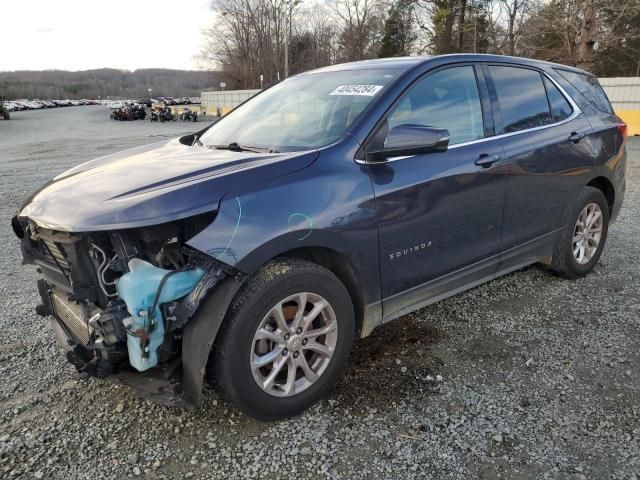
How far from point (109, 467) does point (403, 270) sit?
182cm

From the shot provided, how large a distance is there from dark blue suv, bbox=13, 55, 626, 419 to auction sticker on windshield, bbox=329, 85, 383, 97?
11mm

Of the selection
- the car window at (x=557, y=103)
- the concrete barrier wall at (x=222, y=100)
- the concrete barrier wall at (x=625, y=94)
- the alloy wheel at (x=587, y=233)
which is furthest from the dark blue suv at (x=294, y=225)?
the concrete barrier wall at (x=222, y=100)

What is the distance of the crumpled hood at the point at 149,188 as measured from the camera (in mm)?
2176

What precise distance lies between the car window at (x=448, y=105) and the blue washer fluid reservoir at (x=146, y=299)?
1.50m

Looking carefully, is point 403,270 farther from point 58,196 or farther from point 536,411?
point 58,196

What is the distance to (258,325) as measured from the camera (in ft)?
7.80

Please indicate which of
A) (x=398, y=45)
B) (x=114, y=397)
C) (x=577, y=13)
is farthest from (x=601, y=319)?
(x=398, y=45)

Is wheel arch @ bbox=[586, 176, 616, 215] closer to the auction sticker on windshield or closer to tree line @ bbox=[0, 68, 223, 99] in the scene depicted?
the auction sticker on windshield

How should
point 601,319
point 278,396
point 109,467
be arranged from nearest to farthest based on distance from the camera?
point 109,467 < point 278,396 < point 601,319

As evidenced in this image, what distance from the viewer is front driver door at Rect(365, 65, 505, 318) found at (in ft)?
9.21

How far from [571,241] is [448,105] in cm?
180

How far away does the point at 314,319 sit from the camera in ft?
8.65

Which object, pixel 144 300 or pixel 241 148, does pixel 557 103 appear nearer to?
pixel 241 148

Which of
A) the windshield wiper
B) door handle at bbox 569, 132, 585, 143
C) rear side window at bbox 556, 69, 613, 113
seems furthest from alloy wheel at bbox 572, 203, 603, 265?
the windshield wiper
